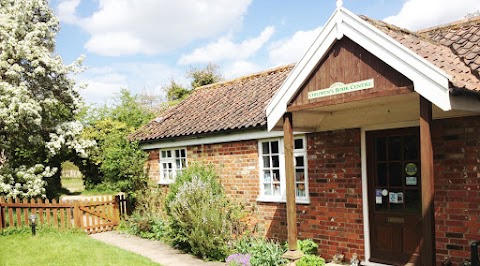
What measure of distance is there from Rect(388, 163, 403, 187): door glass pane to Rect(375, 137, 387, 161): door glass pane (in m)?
0.22

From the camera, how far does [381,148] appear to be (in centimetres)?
759

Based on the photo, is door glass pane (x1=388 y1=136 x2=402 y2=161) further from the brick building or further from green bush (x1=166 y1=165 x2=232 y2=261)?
green bush (x1=166 y1=165 x2=232 y2=261)

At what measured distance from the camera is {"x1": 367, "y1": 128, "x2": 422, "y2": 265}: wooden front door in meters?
7.03

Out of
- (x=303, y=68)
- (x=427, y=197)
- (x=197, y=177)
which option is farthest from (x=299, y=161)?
(x=427, y=197)

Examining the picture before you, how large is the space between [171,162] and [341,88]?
7.86m

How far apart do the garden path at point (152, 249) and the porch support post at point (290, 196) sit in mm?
2374

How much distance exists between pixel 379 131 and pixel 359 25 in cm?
251

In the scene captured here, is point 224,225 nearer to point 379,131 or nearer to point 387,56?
point 379,131

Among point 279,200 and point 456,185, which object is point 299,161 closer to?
point 279,200

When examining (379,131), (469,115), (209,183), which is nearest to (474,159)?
(469,115)

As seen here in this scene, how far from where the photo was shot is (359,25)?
5.80m

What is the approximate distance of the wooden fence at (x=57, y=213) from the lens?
39.8ft

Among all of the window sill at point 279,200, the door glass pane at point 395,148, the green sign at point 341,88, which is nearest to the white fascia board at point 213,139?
the window sill at point 279,200

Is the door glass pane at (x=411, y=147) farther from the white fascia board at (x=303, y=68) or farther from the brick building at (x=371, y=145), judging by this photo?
the white fascia board at (x=303, y=68)
